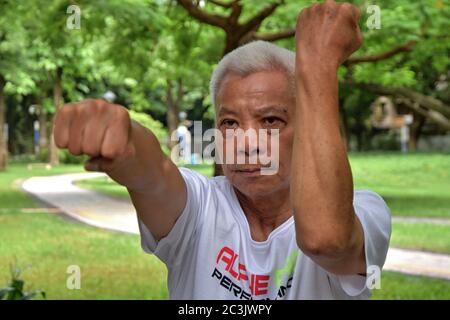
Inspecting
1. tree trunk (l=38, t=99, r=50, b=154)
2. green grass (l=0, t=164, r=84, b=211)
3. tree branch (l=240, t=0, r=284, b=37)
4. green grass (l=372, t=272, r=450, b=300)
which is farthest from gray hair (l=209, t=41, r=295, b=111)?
tree trunk (l=38, t=99, r=50, b=154)

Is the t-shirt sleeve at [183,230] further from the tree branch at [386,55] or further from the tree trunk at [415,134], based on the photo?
the tree trunk at [415,134]

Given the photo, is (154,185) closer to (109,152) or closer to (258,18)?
(109,152)

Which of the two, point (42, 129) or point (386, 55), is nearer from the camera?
point (386, 55)

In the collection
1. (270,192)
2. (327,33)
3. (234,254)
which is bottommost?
(234,254)

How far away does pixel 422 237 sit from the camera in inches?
393

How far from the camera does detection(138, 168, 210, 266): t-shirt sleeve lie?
63.4 inches

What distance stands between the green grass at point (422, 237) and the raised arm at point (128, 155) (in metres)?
8.05

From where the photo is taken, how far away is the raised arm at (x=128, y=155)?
1.08m

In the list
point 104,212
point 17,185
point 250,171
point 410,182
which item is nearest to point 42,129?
point 17,185

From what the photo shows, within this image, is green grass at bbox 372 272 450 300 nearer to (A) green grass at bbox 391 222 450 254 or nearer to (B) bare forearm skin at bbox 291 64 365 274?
(A) green grass at bbox 391 222 450 254

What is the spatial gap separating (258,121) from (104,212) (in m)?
11.9

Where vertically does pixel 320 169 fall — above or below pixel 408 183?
above

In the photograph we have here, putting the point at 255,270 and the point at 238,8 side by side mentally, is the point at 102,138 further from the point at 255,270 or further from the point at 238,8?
the point at 238,8
